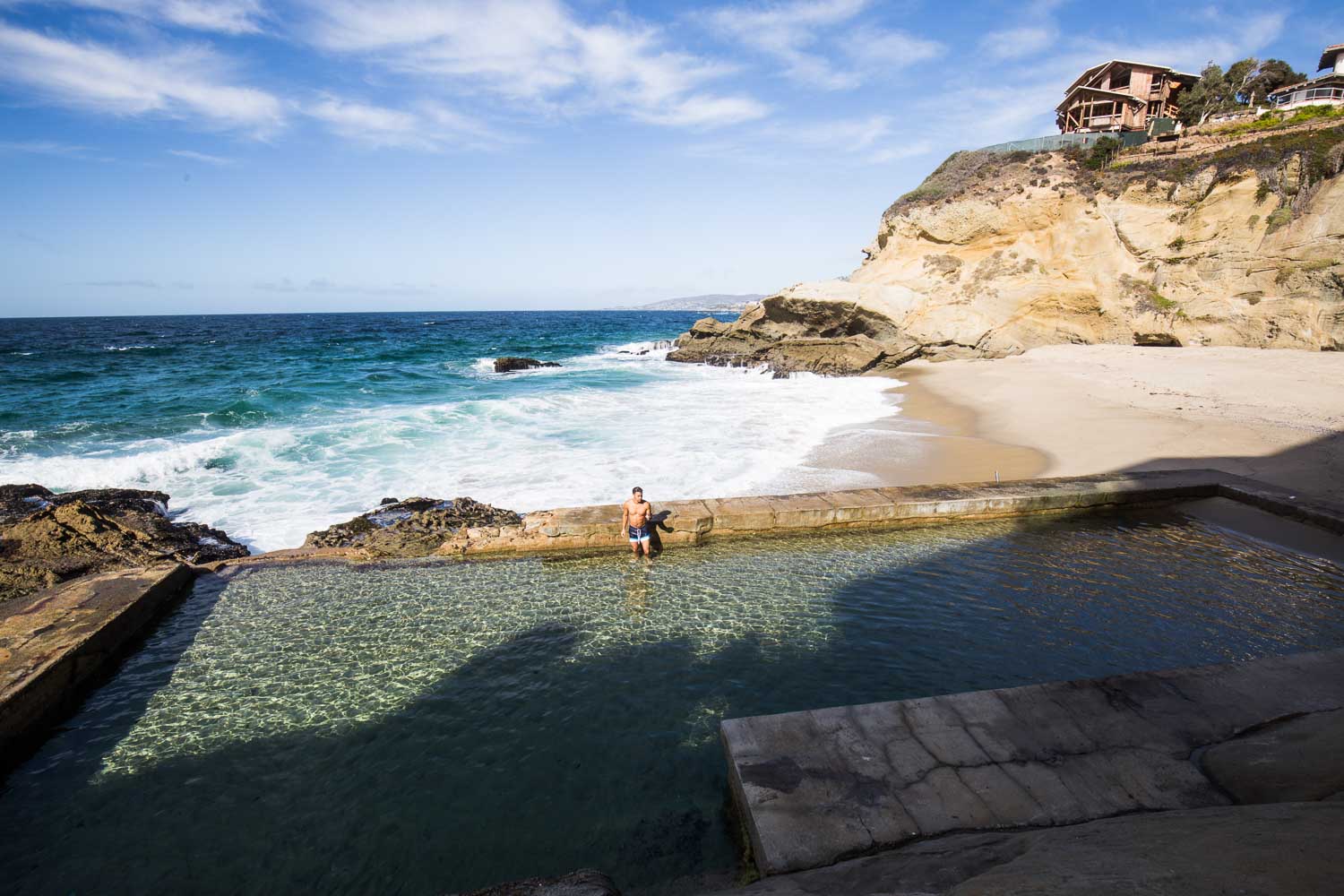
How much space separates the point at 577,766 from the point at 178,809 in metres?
2.57

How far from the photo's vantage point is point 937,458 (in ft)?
41.4

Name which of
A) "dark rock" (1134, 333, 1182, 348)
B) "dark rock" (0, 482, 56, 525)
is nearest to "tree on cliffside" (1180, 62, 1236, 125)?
"dark rock" (1134, 333, 1182, 348)

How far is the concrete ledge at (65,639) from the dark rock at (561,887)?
4259 millimetres

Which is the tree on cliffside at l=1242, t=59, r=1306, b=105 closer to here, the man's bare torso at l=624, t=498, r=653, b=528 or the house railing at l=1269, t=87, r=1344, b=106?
the house railing at l=1269, t=87, r=1344, b=106

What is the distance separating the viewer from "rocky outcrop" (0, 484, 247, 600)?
6922 mm

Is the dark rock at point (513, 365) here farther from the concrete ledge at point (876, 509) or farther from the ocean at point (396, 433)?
the concrete ledge at point (876, 509)

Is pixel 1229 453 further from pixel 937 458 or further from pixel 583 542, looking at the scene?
pixel 583 542

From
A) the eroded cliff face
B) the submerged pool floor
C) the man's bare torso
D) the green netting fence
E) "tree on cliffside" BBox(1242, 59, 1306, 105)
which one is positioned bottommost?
the submerged pool floor

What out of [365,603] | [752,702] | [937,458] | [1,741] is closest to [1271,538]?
[937,458]

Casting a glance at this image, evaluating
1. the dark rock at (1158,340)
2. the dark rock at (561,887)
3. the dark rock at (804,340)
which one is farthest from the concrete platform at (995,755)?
the dark rock at (804,340)

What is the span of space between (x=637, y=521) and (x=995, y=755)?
467 cm

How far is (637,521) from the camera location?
7656 mm

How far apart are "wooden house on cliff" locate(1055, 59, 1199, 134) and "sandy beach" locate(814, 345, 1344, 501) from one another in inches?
765

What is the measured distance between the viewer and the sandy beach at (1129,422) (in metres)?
11.2
